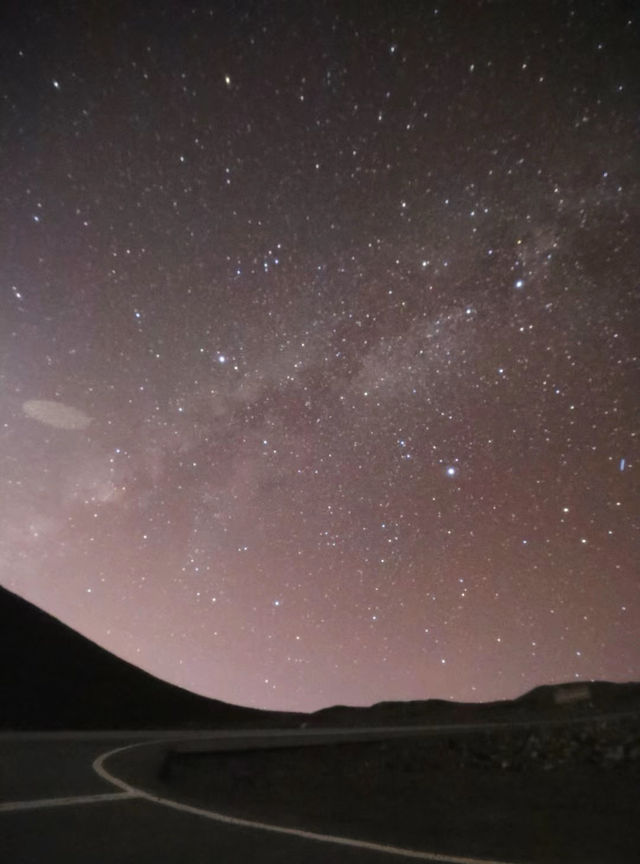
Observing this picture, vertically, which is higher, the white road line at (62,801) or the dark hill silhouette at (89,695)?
the dark hill silhouette at (89,695)

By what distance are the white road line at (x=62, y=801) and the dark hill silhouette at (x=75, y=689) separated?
164 ft

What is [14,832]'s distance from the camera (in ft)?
18.7

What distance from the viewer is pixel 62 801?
754cm

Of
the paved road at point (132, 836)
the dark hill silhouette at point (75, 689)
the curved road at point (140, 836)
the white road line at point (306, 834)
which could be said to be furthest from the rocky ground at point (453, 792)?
the dark hill silhouette at point (75, 689)

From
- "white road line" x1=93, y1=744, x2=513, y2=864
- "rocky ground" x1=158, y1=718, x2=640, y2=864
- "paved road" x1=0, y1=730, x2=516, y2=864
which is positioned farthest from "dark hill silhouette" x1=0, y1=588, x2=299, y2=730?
"paved road" x1=0, y1=730, x2=516, y2=864

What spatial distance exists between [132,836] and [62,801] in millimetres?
2252

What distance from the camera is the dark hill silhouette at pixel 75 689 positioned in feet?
199

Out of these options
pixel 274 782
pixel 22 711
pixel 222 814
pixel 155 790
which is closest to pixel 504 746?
pixel 274 782

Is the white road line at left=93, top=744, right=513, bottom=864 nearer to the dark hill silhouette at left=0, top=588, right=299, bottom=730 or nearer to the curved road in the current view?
the curved road

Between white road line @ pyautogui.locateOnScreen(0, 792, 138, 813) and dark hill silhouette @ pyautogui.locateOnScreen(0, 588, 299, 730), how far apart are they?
50092mm

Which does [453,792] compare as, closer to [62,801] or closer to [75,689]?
[62,801]

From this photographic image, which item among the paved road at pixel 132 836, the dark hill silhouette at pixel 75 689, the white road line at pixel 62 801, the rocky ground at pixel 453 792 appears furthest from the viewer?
the dark hill silhouette at pixel 75 689

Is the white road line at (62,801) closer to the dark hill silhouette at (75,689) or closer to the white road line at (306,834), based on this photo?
the white road line at (306,834)

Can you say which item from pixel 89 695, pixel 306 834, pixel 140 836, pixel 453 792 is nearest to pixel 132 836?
pixel 140 836
